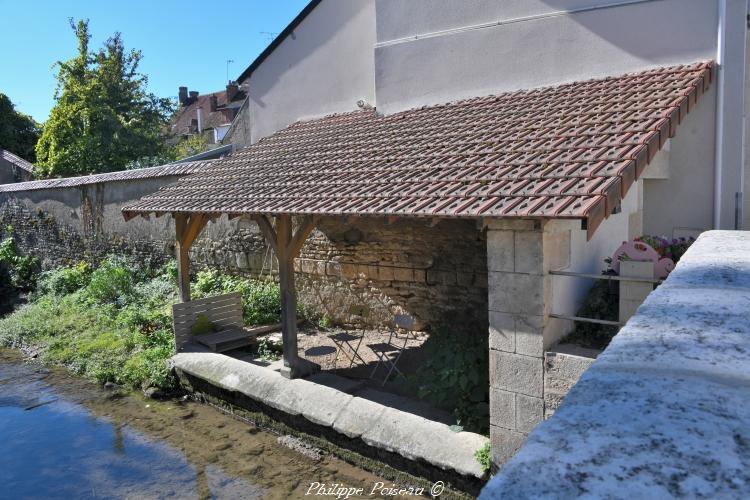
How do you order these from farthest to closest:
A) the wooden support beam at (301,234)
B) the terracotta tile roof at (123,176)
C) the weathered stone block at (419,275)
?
the terracotta tile roof at (123,176), the weathered stone block at (419,275), the wooden support beam at (301,234)

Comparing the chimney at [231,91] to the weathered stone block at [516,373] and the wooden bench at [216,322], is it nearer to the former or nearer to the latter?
the wooden bench at [216,322]

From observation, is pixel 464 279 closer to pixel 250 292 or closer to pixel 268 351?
pixel 268 351

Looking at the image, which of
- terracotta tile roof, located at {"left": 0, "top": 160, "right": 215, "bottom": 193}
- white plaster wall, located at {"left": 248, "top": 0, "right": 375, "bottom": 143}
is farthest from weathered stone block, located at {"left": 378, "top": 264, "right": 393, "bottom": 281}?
terracotta tile roof, located at {"left": 0, "top": 160, "right": 215, "bottom": 193}

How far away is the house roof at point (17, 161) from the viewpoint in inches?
790

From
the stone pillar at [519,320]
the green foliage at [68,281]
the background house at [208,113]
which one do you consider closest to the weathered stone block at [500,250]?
the stone pillar at [519,320]

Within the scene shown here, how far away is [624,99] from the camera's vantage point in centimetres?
554

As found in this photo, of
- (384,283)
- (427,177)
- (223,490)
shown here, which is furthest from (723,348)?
(384,283)

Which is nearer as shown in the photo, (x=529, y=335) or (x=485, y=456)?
(x=529, y=335)

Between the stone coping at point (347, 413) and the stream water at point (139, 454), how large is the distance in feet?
1.30

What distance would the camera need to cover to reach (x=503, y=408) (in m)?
4.46

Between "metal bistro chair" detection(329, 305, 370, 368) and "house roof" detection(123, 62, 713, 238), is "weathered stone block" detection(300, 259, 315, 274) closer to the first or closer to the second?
"metal bistro chair" detection(329, 305, 370, 368)

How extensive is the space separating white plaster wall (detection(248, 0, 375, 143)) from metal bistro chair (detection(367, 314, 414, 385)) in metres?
3.97

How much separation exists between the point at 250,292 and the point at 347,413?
432 cm

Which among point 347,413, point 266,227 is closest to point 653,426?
point 347,413
